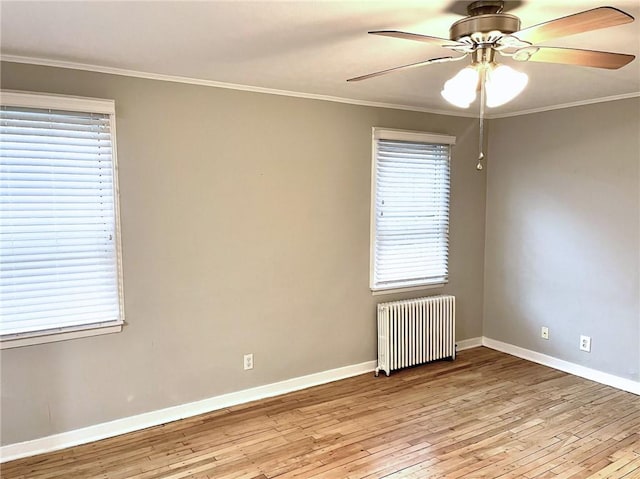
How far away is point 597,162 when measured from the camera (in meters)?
3.93

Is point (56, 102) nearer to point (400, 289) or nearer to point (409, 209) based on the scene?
point (409, 209)

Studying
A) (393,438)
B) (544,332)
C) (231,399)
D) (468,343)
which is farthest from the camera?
(468,343)

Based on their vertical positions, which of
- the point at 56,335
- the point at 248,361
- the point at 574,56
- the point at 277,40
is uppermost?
the point at 277,40

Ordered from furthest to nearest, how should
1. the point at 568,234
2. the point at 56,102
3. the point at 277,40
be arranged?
1. the point at 568,234
2. the point at 56,102
3. the point at 277,40

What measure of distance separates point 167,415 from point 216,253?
1.19 m

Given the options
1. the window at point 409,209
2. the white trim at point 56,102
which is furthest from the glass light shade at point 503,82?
the white trim at point 56,102

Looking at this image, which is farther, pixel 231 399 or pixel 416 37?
pixel 231 399

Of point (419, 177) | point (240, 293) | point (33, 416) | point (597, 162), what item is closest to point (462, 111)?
point (419, 177)

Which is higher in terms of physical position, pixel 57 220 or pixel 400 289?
pixel 57 220

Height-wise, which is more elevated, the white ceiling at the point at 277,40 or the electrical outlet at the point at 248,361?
the white ceiling at the point at 277,40

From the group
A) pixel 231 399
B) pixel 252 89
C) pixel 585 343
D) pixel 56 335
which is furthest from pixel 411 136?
pixel 56 335

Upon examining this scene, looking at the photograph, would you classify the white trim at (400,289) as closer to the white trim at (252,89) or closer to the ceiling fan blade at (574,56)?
the white trim at (252,89)

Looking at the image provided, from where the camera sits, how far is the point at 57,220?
2.86 meters

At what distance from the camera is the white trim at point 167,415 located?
289cm
